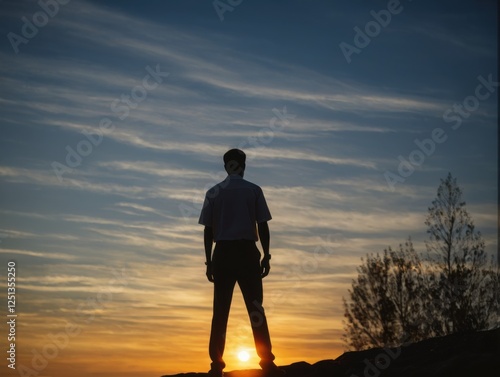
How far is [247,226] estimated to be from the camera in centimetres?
962

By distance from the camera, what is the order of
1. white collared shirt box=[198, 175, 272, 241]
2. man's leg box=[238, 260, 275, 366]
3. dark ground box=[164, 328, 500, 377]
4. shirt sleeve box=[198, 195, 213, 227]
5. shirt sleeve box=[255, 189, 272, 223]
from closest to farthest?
dark ground box=[164, 328, 500, 377] → man's leg box=[238, 260, 275, 366] → white collared shirt box=[198, 175, 272, 241] → shirt sleeve box=[255, 189, 272, 223] → shirt sleeve box=[198, 195, 213, 227]

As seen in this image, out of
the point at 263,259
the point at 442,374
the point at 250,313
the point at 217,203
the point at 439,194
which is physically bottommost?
the point at 442,374

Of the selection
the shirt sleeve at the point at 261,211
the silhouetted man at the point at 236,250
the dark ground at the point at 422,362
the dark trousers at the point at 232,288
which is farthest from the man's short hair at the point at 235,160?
the dark ground at the point at 422,362

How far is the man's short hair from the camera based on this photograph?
9719 millimetres

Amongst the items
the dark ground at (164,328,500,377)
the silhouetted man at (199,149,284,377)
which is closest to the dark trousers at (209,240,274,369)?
the silhouetted man at (199,149,284,377)

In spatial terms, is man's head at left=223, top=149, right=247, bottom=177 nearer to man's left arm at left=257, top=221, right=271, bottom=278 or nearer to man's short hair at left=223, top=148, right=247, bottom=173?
man's short hair at left=223, top=148, right=247, bottom=173

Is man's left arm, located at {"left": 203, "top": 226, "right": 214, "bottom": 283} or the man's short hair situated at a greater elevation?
the man's short hair

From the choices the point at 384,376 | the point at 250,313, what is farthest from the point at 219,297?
the point at 384,376

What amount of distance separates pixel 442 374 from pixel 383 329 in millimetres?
29126

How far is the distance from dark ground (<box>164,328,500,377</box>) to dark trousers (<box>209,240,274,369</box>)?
2.75 ft

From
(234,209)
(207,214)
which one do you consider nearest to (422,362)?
(234,209)

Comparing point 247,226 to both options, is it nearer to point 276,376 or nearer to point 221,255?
point 221,255

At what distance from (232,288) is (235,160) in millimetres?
1864

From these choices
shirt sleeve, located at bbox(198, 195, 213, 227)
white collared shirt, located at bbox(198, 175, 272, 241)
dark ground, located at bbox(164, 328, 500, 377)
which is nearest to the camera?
dark ground, located at bbox(164, 328, 500, 377)
